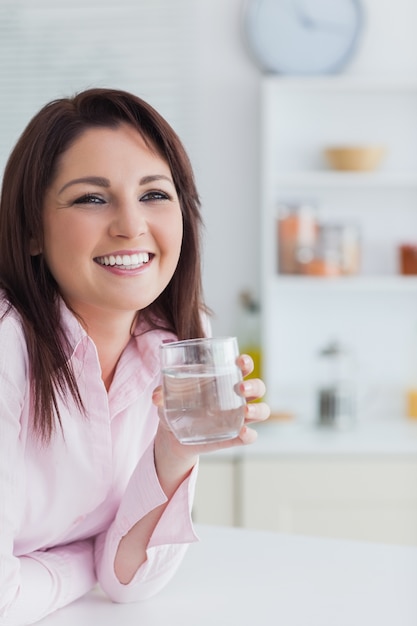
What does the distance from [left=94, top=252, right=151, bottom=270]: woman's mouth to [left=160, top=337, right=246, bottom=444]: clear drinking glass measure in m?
0.18

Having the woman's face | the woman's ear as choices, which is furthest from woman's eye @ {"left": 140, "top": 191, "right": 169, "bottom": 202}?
the woman's ear

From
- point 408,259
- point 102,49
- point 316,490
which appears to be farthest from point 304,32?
point 316,490

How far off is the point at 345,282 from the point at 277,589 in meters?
2.14

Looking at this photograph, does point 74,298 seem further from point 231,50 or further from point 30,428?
point 231,50

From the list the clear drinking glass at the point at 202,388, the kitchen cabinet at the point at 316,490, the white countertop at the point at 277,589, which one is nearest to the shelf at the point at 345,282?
the kitchen cabinet at the point at 316,490

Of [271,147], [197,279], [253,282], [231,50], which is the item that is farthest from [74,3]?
[197,279]

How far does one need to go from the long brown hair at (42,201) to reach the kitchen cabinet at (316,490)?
5.59 feet

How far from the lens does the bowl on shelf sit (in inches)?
131

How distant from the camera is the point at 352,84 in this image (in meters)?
3.32

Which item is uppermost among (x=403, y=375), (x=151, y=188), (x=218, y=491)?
(x=151, y=188)

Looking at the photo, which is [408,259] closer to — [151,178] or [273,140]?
[273,140]

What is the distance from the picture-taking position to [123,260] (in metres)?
1.19

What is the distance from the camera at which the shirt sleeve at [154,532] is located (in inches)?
48.7

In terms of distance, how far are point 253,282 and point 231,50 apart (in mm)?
836
